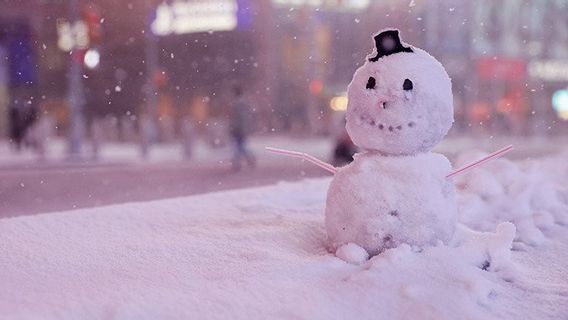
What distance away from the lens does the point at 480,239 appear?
4328mm

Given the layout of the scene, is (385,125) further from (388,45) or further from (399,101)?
(388,45)

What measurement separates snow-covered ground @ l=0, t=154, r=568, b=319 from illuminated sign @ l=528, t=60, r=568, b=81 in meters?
39.8

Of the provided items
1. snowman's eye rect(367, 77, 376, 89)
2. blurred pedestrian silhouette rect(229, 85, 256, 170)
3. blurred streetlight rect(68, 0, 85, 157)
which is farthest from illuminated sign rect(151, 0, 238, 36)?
snowman's eye rect(367, 77, 376, 89)

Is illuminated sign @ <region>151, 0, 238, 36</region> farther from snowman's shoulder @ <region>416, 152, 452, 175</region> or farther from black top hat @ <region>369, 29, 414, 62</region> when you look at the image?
snowman's shoulder @ <region>416, 152, 452, 175</region>

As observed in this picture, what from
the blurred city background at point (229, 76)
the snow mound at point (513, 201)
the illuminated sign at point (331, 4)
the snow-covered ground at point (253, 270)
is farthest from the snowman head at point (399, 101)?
the illuminated sign at point (331, 4)

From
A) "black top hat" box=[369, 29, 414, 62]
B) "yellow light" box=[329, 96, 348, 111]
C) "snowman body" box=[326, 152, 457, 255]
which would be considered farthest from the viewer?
"yellow light" box=[329, 96, 348, 111]

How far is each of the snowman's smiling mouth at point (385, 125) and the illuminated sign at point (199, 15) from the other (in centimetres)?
2678

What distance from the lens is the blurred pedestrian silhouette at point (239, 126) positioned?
14.4 meters

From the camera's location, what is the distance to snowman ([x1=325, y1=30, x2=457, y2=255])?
410 centimetres

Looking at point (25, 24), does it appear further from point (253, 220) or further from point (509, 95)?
point (509, 95)

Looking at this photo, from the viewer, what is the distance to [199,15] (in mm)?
30516

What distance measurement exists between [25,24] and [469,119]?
23791 mm

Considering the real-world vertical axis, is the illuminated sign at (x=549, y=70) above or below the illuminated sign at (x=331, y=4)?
below

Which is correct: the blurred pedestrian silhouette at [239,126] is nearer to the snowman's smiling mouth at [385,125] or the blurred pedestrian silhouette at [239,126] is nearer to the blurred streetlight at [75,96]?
the blurred streetlight at [75,96]
